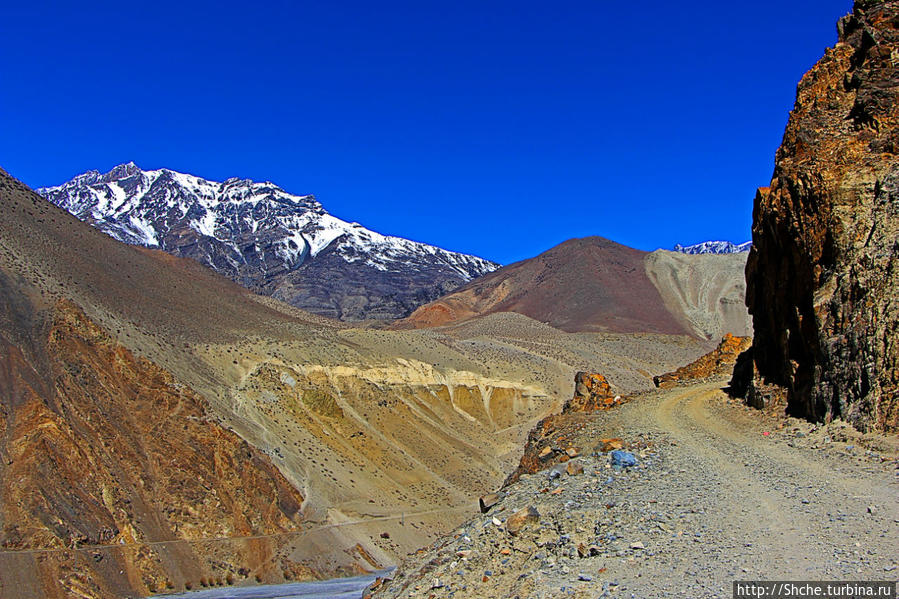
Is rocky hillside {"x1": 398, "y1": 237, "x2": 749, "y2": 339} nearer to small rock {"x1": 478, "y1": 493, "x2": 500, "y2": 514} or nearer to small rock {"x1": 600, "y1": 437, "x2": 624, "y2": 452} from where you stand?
small rock {"x1": 600, "y1": 437, "x2": 624, "y2": 452}

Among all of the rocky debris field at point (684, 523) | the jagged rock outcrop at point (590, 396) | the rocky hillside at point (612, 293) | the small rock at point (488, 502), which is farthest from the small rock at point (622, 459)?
the rocky hillside at point (612, 293)

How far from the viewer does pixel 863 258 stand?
12234 millimetres

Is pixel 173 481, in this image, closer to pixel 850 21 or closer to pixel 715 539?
pixel 715 539

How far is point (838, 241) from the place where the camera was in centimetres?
1298

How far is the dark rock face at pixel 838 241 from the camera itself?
11359 mm

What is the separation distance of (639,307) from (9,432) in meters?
92.7

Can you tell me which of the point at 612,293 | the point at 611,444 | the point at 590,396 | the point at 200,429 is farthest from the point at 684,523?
the point at 612,293

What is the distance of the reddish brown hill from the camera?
102 meters

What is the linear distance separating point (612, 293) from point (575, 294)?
540 centimetres

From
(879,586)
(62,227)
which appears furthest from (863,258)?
(62,227)

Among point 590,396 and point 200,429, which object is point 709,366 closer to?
point 590,396

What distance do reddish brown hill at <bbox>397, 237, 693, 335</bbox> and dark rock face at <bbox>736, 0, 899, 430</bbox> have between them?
79932mm

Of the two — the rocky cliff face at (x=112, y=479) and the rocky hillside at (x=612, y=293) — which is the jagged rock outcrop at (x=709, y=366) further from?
the rocky hillside at (x=612, y=293)

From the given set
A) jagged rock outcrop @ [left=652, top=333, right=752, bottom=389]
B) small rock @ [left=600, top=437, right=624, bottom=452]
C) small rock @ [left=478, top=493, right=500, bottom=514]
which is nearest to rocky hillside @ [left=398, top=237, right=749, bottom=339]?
jagged rock outcrop @ [left=652, top=333, right=752, bottom=389]
